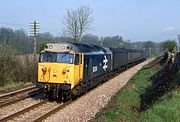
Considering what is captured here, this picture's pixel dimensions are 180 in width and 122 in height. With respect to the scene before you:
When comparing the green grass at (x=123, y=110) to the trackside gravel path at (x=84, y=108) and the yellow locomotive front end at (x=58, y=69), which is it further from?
the yellow locomotive front end at (x=58, y=69)

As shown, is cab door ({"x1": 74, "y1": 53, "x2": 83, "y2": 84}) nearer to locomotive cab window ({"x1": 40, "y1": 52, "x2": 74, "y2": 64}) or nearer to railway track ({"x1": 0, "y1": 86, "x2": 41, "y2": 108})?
locomotive cab window ({"x1": 40, "y1": 52, "x2": 74, "y2": 64})

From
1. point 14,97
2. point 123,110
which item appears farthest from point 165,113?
point 14,97

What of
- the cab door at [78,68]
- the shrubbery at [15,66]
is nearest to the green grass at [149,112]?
the cab door at [78,68]

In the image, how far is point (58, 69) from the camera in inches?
742

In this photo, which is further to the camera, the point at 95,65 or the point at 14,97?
the point at 95,65

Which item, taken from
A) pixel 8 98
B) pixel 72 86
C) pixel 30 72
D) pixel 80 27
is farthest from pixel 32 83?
pixel 80 27

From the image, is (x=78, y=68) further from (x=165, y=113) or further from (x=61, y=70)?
(x=165, y=113)

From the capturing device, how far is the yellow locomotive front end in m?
18.7

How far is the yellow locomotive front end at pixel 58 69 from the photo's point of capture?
18.7 meters

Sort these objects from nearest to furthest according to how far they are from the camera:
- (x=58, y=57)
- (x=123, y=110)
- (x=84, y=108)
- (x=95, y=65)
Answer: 1. (x=123, y=110)
2. (x=84, y=108)
3. (x=58, y=57)
4. (x=95, y=65)

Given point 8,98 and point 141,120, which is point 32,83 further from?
point 141,120

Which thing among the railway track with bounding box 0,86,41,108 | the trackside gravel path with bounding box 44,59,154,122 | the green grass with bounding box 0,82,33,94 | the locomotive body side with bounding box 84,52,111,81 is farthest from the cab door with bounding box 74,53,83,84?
the green grass with bounding box 0,82,33,94

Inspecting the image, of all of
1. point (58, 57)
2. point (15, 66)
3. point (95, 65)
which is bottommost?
point (15, 66)

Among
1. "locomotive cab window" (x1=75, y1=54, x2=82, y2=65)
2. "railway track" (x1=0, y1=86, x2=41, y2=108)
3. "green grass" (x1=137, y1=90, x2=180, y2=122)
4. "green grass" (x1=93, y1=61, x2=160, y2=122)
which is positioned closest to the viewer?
"green grass" (x1=137, y1=90, x2=180, y2=122)
